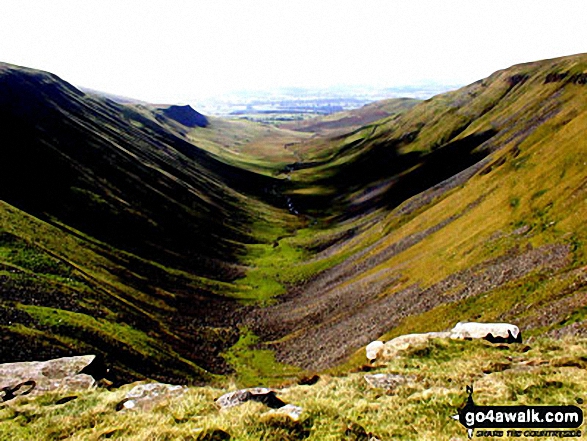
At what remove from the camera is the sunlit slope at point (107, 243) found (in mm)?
49156

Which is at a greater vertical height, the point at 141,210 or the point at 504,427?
the point at 504,427

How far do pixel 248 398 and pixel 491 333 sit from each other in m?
18.0

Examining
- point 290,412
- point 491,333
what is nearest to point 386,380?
point 290,412

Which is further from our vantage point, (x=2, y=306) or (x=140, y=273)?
(x=140, y=273)

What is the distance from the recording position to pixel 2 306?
151 ft

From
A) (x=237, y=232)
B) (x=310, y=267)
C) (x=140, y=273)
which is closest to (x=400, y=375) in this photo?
(x=140, y=273)

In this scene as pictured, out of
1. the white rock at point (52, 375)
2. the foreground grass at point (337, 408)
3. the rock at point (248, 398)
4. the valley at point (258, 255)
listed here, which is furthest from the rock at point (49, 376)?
the rock at point (248, 398)

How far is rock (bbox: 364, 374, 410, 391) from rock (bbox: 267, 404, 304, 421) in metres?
5.44

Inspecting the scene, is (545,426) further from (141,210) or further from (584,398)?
(141,210)

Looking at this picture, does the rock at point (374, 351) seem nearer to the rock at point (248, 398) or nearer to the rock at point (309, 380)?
the rock at point (309, 380)

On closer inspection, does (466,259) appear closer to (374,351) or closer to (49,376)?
(374,351)

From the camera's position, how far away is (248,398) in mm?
17609

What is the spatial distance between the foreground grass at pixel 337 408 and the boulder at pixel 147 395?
501 millimetres

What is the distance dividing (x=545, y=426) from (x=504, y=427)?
1283 millimetres
